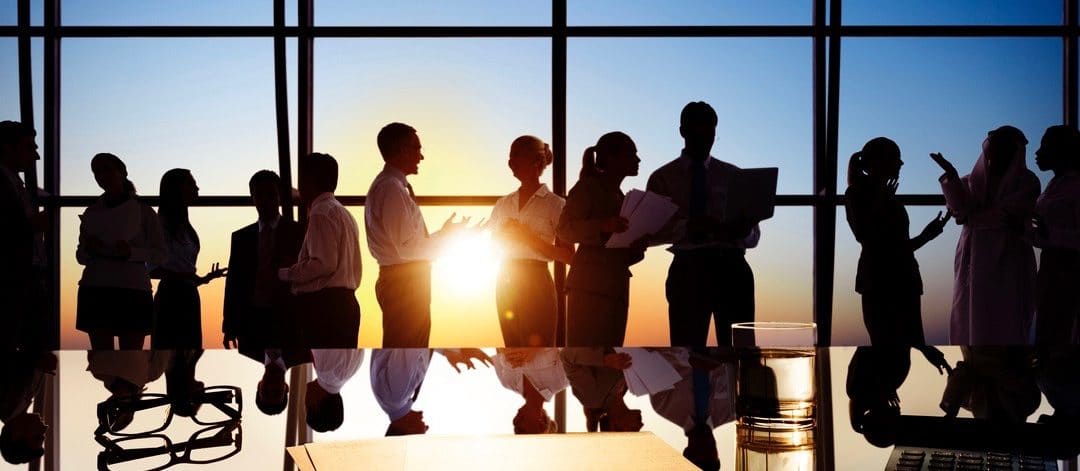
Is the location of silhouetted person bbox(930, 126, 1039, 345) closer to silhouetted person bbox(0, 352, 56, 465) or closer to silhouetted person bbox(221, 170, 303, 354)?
silhouetted person bbox(221, 170, 303, 354)

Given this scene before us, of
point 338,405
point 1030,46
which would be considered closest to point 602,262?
point 338,405

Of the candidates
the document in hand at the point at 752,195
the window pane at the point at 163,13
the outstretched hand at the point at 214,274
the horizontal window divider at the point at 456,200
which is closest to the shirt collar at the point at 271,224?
the outstretched hand at the point at 214,274

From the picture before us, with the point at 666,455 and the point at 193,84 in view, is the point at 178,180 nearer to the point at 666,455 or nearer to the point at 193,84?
the point at 193,84

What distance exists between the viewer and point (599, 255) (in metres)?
3.58

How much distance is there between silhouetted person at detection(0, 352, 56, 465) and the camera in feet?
2.96

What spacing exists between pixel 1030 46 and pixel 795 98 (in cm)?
143

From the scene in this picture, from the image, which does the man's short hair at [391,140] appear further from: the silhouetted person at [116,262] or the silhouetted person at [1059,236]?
the silhouetted person at [1059,236]

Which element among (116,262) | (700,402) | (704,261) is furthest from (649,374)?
(116,262)

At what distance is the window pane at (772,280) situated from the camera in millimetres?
5383

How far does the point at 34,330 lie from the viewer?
218 inches

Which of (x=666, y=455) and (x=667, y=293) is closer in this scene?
(x=666, y=455)

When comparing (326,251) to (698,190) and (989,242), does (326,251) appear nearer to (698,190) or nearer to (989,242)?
(698,190)

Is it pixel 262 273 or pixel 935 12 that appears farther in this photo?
pixel 935 12

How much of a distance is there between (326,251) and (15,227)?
1576 millimetres
